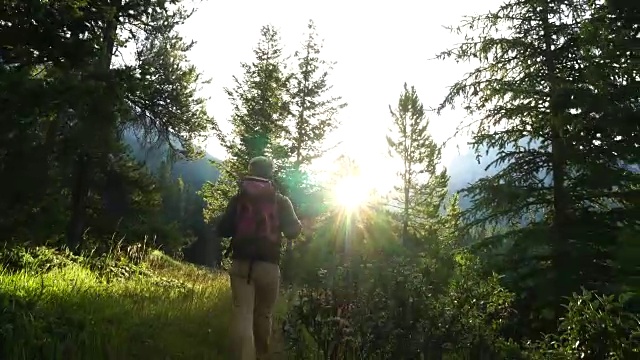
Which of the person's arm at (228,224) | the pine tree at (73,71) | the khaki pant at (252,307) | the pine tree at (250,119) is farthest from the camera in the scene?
the pine tree at (250,119)

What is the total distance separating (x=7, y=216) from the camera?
8.34 m

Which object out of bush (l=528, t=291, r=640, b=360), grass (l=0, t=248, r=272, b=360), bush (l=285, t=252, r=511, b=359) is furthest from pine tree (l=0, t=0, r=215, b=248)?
bush (l=528, t=291, r=640, b=360)

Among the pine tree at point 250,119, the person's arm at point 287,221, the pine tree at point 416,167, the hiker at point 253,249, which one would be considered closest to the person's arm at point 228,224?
the hiker at point 253,249

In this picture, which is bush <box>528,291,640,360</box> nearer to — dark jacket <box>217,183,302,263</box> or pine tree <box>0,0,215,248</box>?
dark jacket <box>217,183,302,263</box>

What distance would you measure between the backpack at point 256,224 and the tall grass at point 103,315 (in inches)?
50.3

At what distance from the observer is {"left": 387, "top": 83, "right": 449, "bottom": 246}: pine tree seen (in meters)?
29.0

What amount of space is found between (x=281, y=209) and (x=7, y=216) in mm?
5910

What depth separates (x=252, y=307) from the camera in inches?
188

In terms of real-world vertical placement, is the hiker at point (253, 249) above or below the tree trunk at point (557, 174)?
below

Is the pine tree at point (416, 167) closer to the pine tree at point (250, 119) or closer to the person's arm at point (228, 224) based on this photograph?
the pine tree at point (250, 119)

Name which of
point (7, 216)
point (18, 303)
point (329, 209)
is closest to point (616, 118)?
point (18, 303)

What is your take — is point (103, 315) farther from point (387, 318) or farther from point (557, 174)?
point (557, 174)

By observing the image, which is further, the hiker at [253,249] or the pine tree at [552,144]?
the pine tree at [552,144]

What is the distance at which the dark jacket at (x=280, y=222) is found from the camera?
4.84 metres
